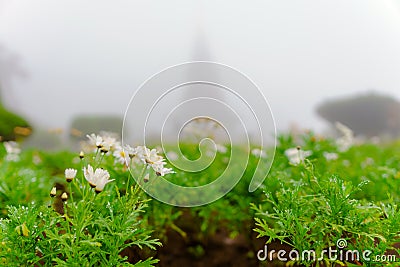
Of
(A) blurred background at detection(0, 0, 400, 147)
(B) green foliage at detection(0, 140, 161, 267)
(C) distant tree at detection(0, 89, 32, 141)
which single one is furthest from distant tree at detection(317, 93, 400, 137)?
(B) green foliage at detection(0, 140, 161, 267)

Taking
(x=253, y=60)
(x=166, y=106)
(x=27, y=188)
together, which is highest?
Result: (x=253, y=60)

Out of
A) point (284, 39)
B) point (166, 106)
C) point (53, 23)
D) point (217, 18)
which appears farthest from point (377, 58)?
point (166, 106)

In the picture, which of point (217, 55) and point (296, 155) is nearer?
point (296, 155)

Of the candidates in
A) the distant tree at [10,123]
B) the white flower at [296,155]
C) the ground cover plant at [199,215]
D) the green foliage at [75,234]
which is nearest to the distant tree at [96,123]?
the distant tree at [10,123]

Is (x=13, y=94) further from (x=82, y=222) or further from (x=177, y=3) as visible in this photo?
(x=82, y=222)

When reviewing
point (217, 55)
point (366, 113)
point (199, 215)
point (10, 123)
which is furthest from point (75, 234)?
point (366, 113)

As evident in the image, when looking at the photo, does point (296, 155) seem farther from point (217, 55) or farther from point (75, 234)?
point (217, 55)
